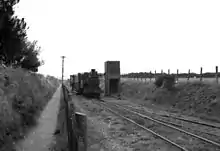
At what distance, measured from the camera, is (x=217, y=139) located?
859cm

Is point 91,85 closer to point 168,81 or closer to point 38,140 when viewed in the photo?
point 168,81

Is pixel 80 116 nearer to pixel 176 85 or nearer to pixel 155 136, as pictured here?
pixel 155 136

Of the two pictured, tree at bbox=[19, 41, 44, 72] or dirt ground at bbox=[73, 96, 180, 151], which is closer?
dirt ground at bbox=[73, 96, 180, 151]

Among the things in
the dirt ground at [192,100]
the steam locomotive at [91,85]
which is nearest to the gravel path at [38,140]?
the dirt ground at [192,100]

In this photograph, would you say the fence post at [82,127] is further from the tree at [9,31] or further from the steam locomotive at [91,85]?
the steam locomotive at [91,85]

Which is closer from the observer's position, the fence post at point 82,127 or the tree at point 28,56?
the fence post at point 82,127

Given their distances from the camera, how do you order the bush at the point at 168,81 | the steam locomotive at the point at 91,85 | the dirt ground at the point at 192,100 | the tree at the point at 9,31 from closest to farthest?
the dirt ground at the point at 192,100, the tree at the point at 9,31, the bush at the point at 168,81, the steam locomotive at the point at 91,85

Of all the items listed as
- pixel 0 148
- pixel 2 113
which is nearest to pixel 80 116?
pixel 0 148

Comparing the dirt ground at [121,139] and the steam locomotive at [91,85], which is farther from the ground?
the steam locomotive at [91,85]

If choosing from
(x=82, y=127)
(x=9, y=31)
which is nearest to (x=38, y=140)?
(x=82, y=127)

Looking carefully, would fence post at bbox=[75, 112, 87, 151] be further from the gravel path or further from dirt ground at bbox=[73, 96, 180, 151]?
dirt ground at bbox=[73, 96, 180, 151]

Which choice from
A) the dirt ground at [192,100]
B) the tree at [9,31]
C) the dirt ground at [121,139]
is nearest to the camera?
the dirt ground at [121,139]

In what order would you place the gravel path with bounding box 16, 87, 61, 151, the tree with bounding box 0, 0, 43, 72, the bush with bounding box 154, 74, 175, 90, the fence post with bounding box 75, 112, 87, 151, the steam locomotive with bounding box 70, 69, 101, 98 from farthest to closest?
the steam locomotive with bounding box 70, 69, 101, 98 < the bush with bounding box 154, 74, 175, 90 < the tree with bounding box 0, 0, 43, 72 < the gravel path with bounding box 16, 87, 61, 151 < the fence post with bounding box 75, 112, 87, 151

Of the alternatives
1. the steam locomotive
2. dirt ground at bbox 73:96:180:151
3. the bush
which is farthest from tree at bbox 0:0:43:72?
the bush
